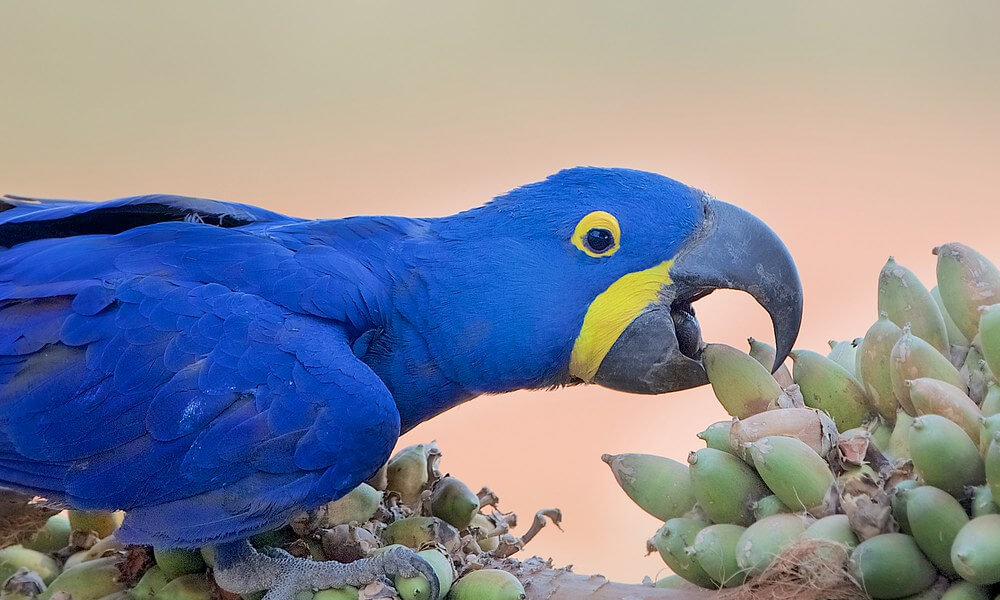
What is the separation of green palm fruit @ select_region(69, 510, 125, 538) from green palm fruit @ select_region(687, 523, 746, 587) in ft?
3.18

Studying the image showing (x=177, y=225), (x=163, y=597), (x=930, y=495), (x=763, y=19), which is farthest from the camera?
(x=763, y=19)

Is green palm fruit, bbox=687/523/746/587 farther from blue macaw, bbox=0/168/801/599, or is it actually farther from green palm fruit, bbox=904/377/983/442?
blue macaw, bbox=0/168/801/599

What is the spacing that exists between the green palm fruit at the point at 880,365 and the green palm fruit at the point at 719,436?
0.18 m

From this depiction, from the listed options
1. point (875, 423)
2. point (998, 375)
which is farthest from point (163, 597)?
point (998, 375)

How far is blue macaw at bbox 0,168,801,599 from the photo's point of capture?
1.50 metres

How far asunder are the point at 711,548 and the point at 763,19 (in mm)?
3457

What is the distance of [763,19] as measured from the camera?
4.16 m

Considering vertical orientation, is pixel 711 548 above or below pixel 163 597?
above

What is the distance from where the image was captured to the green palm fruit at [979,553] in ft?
3.00

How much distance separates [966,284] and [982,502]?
13.7 inches

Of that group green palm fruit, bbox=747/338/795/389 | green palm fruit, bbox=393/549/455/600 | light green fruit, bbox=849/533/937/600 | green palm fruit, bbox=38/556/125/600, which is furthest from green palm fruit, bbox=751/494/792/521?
green palm fruit, bbox=38/556/125/600

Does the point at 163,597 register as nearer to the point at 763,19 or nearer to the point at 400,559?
the point at 400,559

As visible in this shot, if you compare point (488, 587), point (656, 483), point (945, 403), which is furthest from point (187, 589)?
point (945, 403)

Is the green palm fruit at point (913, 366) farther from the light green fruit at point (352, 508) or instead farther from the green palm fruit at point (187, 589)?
the green palm fruit at point (187, 589)
